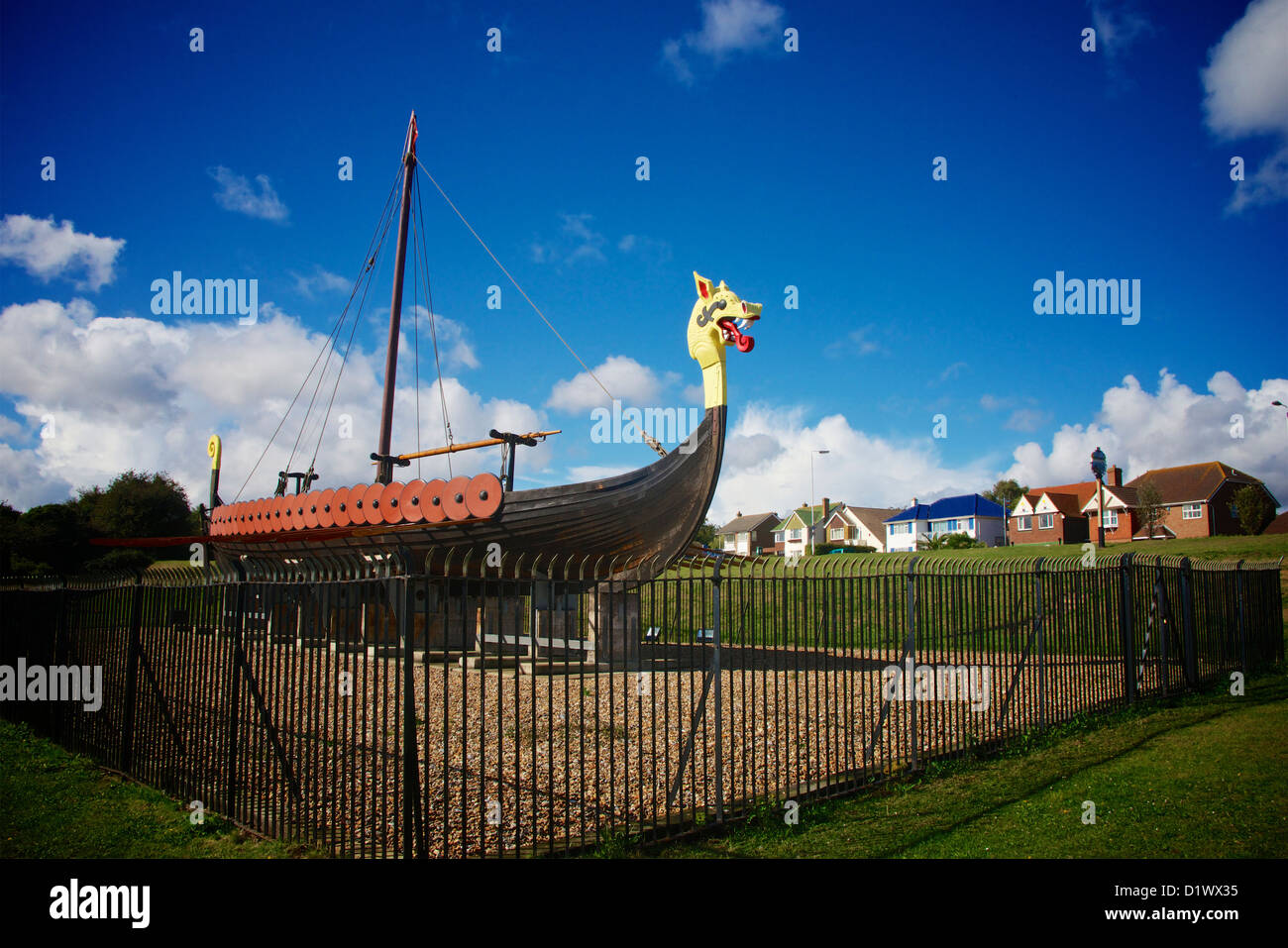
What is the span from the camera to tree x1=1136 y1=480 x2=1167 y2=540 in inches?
1753

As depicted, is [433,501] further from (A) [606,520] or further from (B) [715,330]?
(B) [715,330]

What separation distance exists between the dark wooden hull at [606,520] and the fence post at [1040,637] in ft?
18.3

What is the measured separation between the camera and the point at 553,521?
13.0m

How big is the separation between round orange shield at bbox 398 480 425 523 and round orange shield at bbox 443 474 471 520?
1.64 feet

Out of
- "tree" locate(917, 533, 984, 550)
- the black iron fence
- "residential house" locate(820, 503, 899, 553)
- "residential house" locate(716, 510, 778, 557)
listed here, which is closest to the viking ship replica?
the black iron fence

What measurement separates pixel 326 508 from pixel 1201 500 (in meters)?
53.2

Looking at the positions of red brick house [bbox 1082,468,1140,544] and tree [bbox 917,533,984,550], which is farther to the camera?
red brick house [bbox 1082,468,1140,544]

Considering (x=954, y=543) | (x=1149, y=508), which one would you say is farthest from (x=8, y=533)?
(x=1149, y=508)

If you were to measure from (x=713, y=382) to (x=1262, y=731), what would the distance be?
27.7ft

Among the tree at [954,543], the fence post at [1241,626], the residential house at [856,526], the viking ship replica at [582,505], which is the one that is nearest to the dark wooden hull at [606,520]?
the viking ship replica at [582,505]

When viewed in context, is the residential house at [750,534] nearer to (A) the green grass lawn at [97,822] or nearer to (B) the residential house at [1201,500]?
(B) the residential house at [1201,500]

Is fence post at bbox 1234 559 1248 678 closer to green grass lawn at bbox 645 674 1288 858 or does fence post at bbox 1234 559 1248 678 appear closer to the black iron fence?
the black iron fence

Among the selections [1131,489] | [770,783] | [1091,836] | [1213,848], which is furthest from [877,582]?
[1131,489]
